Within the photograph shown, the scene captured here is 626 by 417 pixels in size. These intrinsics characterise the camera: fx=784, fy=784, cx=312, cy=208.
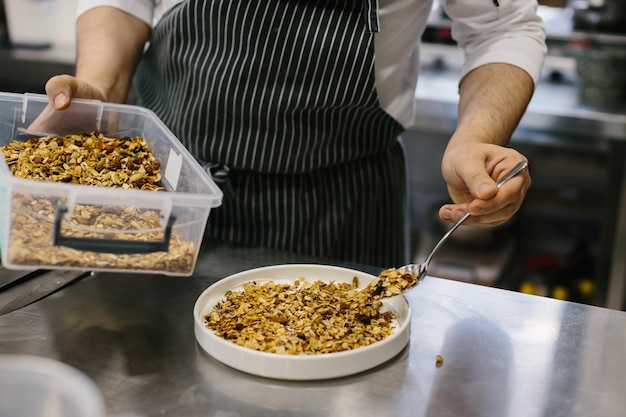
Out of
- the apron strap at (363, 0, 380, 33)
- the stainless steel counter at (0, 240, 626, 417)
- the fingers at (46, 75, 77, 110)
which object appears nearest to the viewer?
the stainless steel counter at (0, 240, 626, 417)

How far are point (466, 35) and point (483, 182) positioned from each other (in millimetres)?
498

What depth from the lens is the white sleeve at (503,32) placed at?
1.36 metres

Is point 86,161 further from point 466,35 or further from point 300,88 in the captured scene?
point 466,35

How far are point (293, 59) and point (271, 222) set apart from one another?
31cm

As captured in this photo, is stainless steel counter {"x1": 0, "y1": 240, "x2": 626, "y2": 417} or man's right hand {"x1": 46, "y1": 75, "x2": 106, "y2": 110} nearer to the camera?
stainless steel counter {"x1": 0, "y1": 240, "x2": 626, "y2": 417}

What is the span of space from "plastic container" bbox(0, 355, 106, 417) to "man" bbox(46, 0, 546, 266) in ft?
1.91

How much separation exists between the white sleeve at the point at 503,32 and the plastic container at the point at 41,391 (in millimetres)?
951

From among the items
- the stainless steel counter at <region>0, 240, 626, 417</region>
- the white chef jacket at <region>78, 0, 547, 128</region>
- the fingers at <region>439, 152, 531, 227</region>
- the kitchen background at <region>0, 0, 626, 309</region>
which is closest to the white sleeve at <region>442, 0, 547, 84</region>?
the white chef jacket at <region>78, 0, 547, 128</region>

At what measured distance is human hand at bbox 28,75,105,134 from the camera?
119 centimetres

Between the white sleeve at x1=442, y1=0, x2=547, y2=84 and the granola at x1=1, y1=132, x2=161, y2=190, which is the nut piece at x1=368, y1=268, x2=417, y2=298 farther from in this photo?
the white sleeve at x1=442, y1=0, x2=547, y2=84

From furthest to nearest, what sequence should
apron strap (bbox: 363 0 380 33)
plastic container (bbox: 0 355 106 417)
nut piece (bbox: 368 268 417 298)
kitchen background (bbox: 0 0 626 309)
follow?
kitchen background (bbox: 0 0 626 309) < apron strap (bbox: 363 0 380 33) < nut piece (bbox: 368 268 417 298) < plastic container (bbox: 0 355 106 417)

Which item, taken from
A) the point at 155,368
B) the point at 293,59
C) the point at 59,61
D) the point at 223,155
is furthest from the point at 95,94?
the point at 59,61

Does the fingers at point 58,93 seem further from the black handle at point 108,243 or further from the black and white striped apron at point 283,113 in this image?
the black handle at point 108,243

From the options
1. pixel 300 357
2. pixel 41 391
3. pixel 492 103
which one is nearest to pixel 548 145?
pixel 492 103
